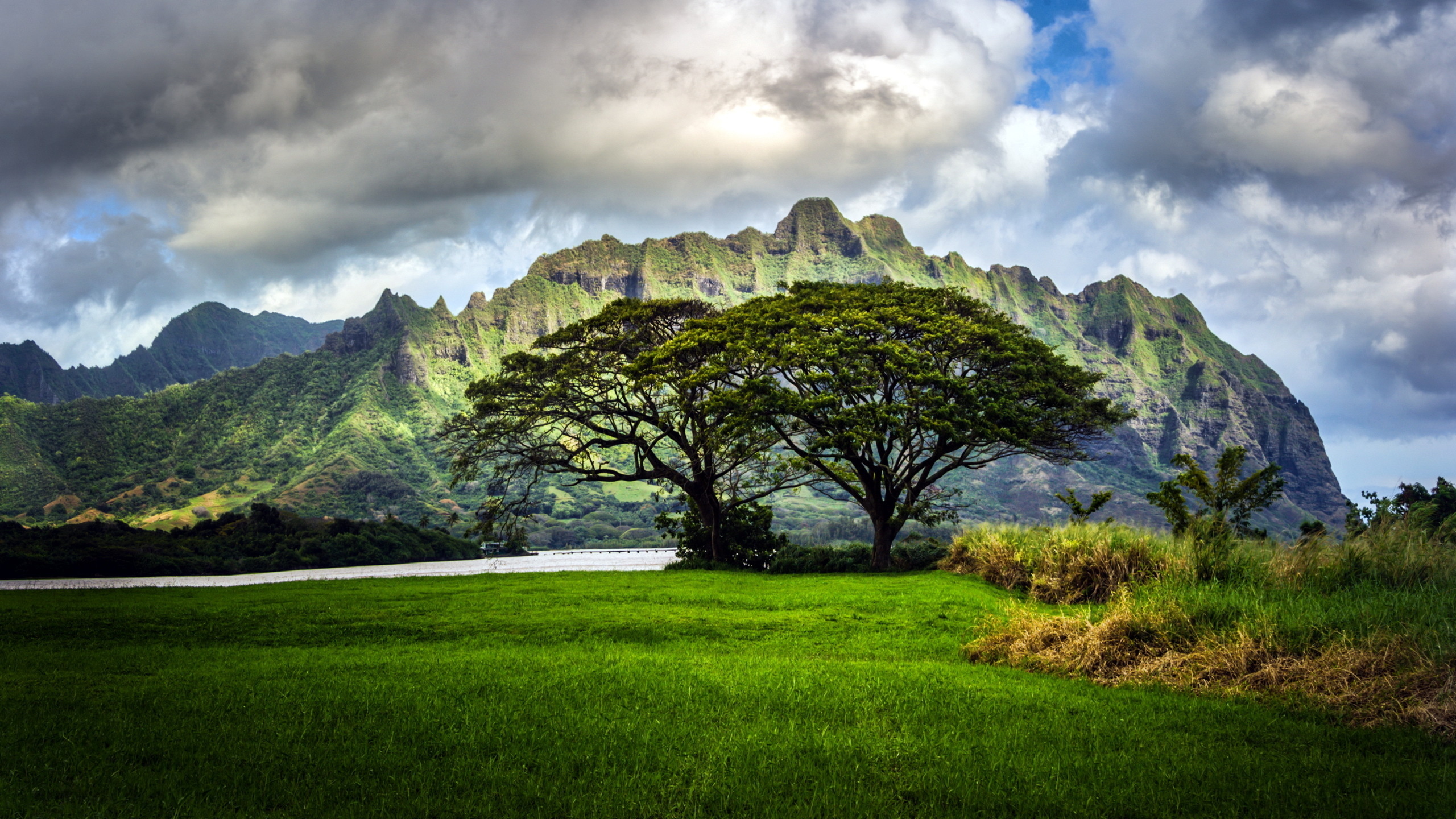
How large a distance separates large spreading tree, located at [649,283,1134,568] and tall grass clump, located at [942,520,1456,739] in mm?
13278

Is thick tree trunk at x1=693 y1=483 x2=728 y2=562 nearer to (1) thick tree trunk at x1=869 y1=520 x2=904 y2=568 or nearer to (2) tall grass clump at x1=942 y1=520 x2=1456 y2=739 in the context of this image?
(1) thick tree trunk at x1=869 y1=520 x2=904 y2=568

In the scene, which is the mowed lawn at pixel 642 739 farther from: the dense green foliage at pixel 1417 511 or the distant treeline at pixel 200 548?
the distant treeline at pixel 200 548

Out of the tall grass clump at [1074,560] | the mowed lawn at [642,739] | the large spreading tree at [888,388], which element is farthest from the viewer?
the large spreading tree at [888,388]

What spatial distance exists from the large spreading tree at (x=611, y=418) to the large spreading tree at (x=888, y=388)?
43.1 inches

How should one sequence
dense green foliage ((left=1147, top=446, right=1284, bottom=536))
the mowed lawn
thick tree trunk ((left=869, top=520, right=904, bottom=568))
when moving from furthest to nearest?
thick tree trunk ((left=869, top=520, right=904, bottom=568)) → dense green foliage ((left=1147, top=446, right=1284, bottom=536)) → the mowed lawn

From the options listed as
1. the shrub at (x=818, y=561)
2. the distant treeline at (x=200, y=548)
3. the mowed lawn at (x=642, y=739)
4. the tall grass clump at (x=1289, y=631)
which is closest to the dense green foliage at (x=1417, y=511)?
the tall grass clump at (x=1289, y=631)

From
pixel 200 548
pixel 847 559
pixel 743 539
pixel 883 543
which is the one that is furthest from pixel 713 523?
pixel 200 548

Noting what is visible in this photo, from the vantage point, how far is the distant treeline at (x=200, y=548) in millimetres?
42250

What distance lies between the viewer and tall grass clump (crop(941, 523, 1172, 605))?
16.8 m

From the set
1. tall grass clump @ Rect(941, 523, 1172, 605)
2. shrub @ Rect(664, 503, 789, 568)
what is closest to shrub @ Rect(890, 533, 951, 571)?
shrub @ Rect(664, 503, 789, 568)

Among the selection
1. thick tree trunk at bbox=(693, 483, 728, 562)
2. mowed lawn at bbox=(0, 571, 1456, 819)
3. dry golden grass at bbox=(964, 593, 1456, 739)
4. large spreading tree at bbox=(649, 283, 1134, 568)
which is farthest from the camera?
thick tree trunk at bbox=(693, 483, 728, 562)

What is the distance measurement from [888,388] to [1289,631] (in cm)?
2211

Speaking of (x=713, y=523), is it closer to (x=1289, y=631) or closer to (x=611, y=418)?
(x=611, y=418)

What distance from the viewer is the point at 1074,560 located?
17.8 meters
